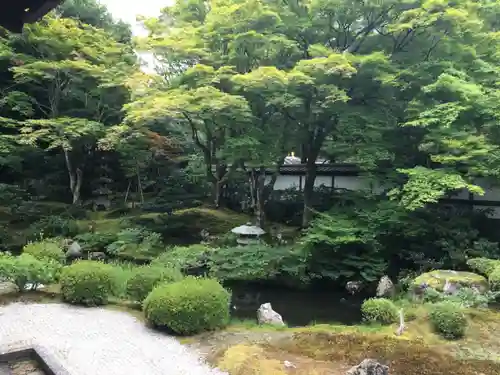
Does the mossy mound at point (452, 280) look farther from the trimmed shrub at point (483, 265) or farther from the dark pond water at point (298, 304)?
the dark pond water at point (298, 304)

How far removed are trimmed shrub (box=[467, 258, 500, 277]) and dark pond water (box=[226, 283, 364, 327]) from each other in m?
2.89

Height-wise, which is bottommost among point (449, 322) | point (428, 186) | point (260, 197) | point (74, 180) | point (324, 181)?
point (449, 322)

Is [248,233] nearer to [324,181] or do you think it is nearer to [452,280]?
[324,181]

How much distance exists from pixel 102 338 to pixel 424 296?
260 inches

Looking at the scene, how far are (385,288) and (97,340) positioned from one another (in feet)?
24.5

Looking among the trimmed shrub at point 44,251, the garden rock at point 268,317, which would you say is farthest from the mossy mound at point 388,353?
the trimmed shrub at point 44,251

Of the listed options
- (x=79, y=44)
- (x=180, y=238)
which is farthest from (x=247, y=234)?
(x=79, y=44)

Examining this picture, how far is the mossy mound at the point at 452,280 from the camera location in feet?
31.4

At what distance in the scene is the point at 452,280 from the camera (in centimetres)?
961

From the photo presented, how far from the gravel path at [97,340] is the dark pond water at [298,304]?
10.6 feet

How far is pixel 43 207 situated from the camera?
1883cm

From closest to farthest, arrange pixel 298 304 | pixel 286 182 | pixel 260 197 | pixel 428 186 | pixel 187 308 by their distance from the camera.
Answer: pixel 187 308 → pixel 428 186 → pixel 298 304 → pixel 260 197 → pixel 286 182

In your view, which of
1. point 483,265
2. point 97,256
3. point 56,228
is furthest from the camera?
point 56,228

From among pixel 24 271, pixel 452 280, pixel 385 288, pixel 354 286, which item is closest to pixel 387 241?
pixel 354 286
